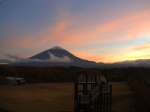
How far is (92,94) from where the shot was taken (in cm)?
1953

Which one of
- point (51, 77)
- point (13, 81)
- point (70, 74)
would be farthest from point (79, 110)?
point (70, 74)

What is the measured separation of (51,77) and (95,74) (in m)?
53.8

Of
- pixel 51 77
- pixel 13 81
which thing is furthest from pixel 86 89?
pixel 51 77

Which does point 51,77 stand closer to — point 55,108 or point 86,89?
point 55,108

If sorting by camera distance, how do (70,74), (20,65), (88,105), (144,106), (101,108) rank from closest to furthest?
(88,105)
(101,108)
(144,106)
(70,74)
(20,65)

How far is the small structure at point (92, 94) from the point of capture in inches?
766

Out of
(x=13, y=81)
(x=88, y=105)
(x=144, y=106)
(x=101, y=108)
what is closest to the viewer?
(x=88, y=105)

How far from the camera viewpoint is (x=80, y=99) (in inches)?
768

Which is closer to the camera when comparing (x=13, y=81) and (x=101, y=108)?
(x=101, y=108)

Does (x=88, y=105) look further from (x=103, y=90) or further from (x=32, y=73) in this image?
(x=32, y=73)

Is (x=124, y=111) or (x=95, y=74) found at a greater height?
(x=95, y=74)

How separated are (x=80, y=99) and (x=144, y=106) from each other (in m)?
7.45

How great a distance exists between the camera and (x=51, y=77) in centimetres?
7469

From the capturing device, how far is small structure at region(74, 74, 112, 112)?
19453mm
